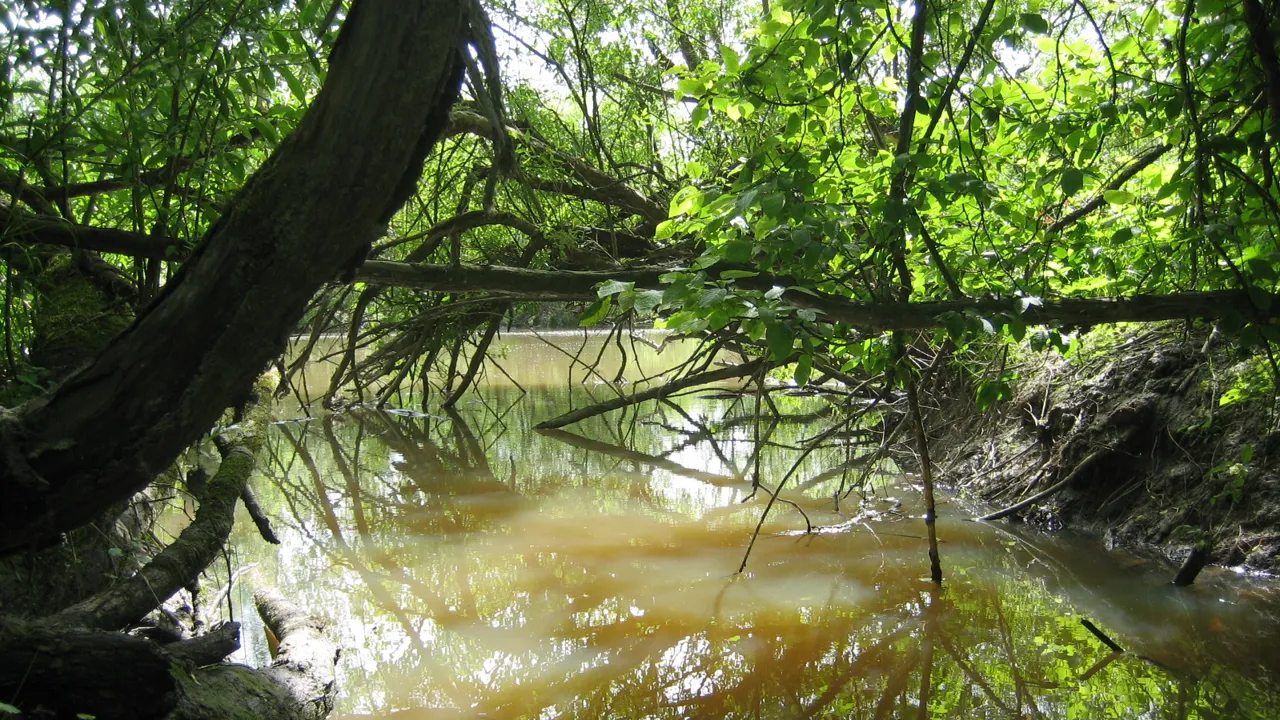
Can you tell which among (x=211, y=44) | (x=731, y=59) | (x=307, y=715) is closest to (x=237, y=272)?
(x=211, y=44)

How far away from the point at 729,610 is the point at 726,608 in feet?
0.09

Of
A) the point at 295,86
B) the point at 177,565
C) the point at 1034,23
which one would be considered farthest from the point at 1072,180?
the point at 177,565

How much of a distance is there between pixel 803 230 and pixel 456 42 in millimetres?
1038

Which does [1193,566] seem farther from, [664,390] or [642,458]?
[642,458]

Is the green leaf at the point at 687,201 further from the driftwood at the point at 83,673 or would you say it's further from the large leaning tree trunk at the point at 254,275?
the driftwood at the point at 83,673

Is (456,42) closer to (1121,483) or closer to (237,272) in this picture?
(237,272)

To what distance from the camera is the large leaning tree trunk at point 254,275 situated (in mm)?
1336

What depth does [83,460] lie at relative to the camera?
143 cm

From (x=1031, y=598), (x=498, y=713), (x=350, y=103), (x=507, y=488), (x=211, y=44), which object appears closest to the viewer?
(x=350, y=103)

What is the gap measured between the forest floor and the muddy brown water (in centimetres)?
24

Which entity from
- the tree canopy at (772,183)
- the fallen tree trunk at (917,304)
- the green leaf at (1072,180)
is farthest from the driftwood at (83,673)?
the green leaf at (1072,180)

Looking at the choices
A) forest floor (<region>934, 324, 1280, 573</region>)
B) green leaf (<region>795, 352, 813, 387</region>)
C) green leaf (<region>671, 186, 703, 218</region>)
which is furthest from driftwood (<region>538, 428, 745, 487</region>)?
green leaf (<region>795, 352, 813, 387</region>)

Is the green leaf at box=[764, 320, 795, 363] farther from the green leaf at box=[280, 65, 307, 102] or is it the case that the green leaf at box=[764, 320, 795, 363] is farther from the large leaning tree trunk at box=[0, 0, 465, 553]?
the green leaf at box=[280, 65, 307, 102]

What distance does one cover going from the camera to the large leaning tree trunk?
1336 millimetres
